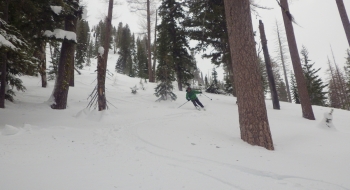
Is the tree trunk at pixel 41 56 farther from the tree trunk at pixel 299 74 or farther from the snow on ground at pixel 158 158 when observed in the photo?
the tree trunk at pixel 299 74

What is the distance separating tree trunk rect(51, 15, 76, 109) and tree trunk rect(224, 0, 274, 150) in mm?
6629

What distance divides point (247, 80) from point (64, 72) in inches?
284

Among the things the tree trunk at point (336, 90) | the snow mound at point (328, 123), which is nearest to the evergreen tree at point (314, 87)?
the tree trunk at point (336, 90)

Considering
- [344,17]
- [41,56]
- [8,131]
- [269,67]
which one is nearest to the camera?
[8,131]

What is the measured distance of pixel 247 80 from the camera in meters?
4.16

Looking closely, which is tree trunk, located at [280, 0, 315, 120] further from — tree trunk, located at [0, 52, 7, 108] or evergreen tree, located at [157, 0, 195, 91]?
tree trunk, located at [0, 52, 7, 108]

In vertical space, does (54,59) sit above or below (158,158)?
above

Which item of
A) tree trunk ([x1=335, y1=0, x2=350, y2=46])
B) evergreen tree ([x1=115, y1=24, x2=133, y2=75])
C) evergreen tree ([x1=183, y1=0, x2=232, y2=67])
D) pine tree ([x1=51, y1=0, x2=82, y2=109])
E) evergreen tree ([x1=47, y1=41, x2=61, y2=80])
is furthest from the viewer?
evergreen tree ([x1=115, y1=24, x2=133, y2=75])

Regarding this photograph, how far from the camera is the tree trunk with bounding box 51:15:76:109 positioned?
7.14 meters

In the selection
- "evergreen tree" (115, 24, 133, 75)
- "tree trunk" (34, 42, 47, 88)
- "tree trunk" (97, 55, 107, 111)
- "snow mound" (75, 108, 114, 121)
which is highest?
"evergreen tree" (115, 24, 133, 75)

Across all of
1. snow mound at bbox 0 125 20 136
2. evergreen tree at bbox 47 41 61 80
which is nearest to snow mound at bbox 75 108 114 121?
snow mound at bbox 0 125 20 136

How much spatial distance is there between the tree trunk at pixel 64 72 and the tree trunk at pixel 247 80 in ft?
21.7

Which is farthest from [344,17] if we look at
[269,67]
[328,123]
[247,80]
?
[247,80]

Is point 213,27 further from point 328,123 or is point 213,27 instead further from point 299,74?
point 328,123
